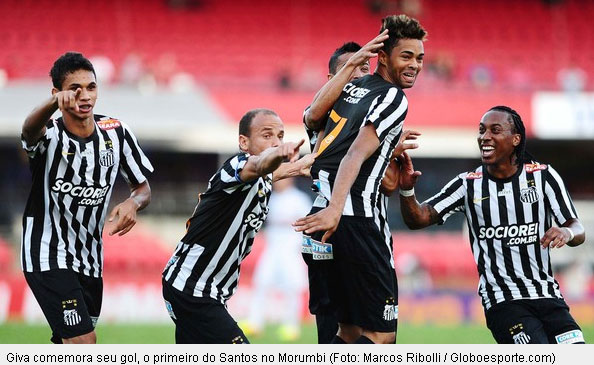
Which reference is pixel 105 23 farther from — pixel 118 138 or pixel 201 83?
pixel 118 138

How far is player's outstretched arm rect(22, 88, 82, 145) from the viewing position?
577 cm

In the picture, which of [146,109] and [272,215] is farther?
[146,109]

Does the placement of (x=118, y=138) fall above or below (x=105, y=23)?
below

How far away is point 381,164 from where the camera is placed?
19.4 ft

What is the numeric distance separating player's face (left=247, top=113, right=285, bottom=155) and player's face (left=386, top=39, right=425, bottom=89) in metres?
0.96

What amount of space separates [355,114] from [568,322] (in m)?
2.11

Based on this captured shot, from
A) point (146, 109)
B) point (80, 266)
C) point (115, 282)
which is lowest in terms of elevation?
point (115, 282)

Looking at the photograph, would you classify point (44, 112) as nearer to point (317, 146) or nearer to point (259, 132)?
point (259, 132)

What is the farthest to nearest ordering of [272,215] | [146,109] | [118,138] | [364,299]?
[146,109]
[272,215]
[118,138]
[364,299]

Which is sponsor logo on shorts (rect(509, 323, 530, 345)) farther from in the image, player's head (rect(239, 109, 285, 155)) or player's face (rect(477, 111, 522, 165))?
player's head (rect(239, 109, 285, 155))

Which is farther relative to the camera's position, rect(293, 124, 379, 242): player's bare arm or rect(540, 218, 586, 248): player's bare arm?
rect(540, 218, 586, 248): player's bare arm

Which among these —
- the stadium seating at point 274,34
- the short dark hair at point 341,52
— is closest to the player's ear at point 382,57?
the short dark hair at point 341,52

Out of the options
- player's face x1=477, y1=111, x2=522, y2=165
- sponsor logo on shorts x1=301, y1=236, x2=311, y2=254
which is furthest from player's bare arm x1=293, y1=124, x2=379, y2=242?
player's face x1=477, y1=111, x2=522, y2=165

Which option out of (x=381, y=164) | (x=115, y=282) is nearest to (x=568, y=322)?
(x=381, y=164)
